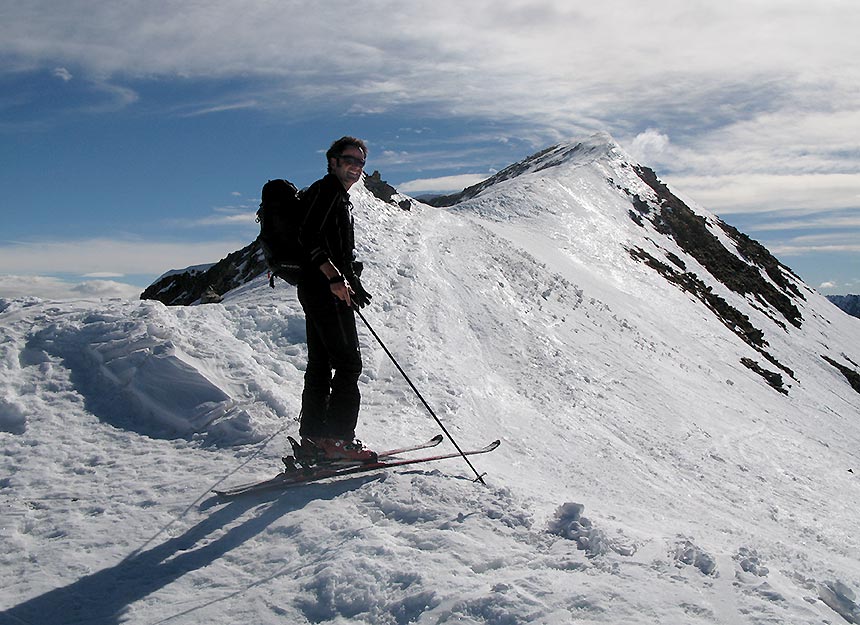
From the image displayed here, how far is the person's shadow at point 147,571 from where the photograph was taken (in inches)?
139

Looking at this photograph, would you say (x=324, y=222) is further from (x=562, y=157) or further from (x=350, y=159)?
(x=562, y=157)

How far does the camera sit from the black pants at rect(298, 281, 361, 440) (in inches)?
204

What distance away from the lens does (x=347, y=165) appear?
16.9ft

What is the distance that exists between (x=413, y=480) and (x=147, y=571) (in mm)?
2017

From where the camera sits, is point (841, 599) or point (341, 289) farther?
point (341, 289)

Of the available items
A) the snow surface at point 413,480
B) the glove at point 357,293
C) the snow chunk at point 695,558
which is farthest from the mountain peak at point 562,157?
the snow chunk at point 695,558

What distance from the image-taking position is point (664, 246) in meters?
35.0

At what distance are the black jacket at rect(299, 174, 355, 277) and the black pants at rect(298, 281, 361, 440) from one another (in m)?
0.28

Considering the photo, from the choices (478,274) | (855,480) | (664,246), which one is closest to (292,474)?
(478,274)

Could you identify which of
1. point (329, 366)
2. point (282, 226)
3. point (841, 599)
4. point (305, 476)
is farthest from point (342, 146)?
point (841, 599)

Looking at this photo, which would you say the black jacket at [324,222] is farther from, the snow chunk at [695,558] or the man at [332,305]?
the snow chunk at [695,558]

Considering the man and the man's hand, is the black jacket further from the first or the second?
the man's hand

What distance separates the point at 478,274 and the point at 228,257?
16.7 meters

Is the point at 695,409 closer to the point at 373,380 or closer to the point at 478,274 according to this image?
the point at 478,274
